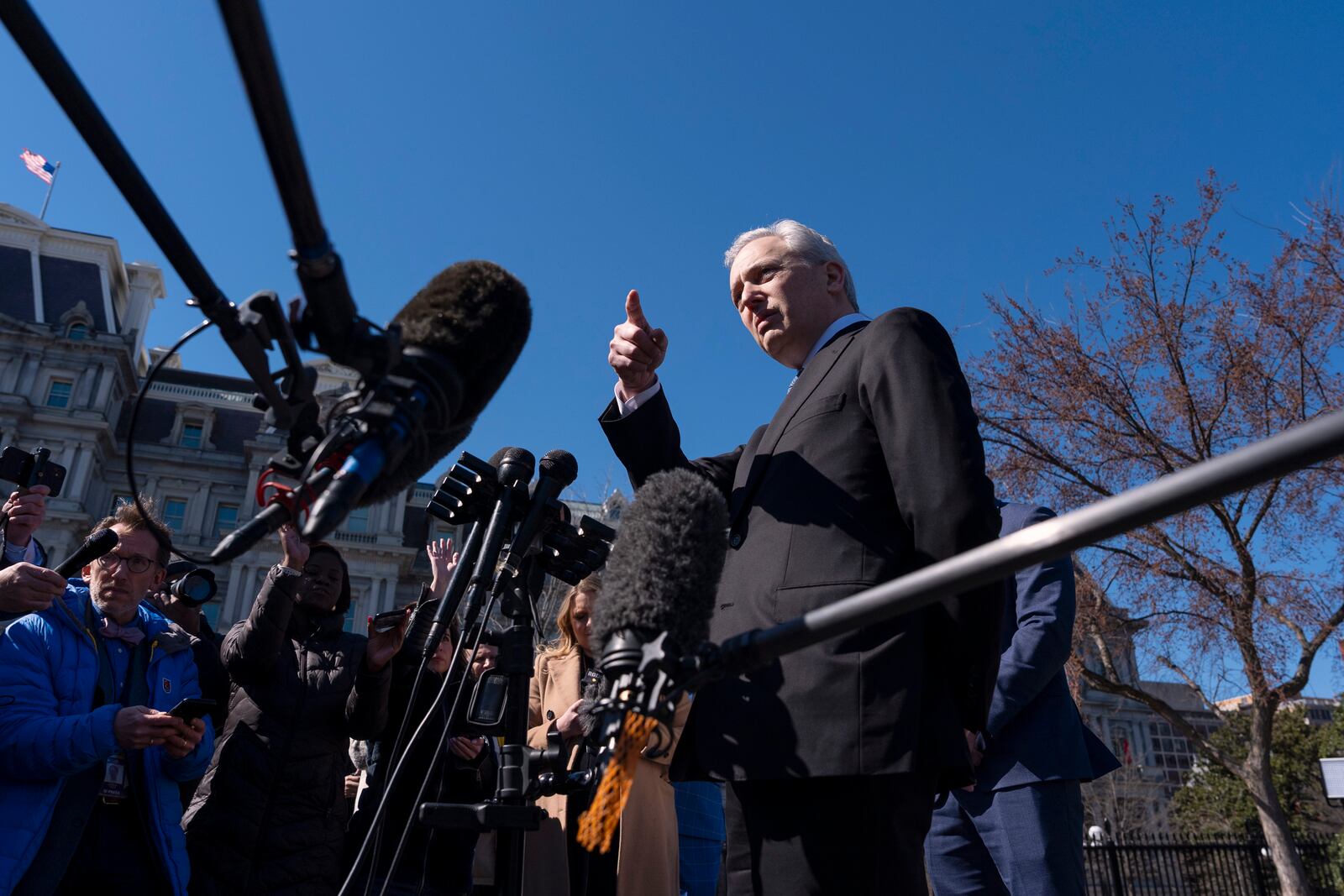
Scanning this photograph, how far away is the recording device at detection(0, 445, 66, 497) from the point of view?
4168 mm

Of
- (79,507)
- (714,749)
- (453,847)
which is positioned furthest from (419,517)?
(714,749)

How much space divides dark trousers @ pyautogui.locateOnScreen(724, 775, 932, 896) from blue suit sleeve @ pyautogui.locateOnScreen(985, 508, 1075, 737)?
204 centimetres

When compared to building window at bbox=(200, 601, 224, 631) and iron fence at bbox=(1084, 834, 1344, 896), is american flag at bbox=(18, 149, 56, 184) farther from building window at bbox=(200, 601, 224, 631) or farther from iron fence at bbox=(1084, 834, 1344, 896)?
iron fence at bbox=(1084, 834, 1344, 896)

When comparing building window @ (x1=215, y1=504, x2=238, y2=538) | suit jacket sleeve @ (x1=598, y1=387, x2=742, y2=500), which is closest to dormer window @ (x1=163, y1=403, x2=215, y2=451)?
building window @ (x1=215, y1=504, x2=238, y2=538)

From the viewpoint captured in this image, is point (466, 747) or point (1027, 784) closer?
point (1027, 784)

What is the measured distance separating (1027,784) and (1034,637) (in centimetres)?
69

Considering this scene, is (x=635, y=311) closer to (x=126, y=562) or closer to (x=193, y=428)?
(x=126, y=562)

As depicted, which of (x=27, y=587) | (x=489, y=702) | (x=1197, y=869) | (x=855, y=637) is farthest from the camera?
(x=1197, y=869)

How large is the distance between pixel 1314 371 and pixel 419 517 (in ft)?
146

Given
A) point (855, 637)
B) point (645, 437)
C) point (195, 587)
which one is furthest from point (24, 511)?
point (855, 637)

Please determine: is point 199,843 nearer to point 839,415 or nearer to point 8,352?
point 839,415

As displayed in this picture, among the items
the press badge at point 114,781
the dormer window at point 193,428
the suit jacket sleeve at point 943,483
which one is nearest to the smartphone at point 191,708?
the press badge at point 114,781

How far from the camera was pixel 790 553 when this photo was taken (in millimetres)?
2482

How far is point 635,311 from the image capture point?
2867mm
